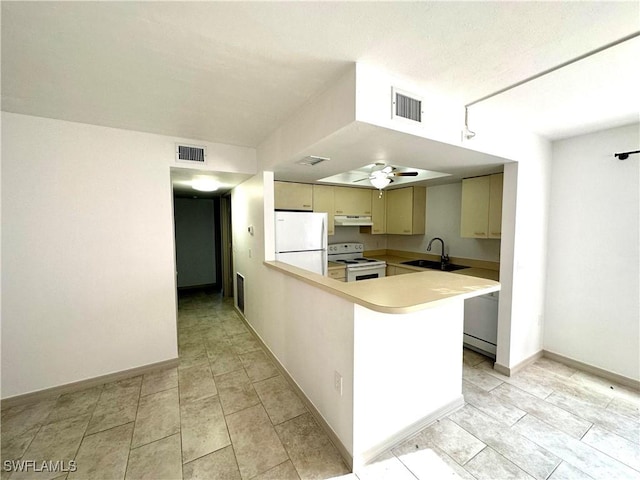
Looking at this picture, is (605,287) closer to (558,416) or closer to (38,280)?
(558,416)

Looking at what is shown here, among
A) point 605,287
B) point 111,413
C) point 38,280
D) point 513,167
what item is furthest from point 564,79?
point 38,280

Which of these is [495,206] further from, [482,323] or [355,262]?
[355,262]

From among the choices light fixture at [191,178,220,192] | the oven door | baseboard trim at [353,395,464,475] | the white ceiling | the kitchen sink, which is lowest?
baseboard trim at [353,395,464,475]

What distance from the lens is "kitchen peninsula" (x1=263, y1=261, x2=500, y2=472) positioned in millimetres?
1553

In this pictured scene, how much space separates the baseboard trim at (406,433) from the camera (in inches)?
63.0

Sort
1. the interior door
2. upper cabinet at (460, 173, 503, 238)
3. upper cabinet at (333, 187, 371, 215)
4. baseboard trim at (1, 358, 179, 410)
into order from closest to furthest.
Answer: baseboard trim at (1, 358, 179, 410) → upper cabinet at (460, 173, 503, 238) → upper cabinet at (333, 187, 371, 215) → the interior door

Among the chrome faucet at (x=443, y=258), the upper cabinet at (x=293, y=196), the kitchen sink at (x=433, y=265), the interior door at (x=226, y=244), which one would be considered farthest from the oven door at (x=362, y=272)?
the interior door at (x=226, y=244)

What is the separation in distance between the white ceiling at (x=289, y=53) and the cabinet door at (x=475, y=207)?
1.11m

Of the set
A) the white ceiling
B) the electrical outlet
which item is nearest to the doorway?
the white ceiling

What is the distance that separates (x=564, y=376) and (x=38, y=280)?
200 inches

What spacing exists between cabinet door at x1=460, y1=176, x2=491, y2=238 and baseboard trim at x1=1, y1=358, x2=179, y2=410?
3.87 meters

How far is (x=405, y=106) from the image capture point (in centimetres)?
161

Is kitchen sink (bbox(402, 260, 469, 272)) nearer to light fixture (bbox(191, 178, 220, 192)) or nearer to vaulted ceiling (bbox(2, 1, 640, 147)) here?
vaulted ceiling (bbox(2, 1, 640, 147))

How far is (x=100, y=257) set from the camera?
2393 mm
